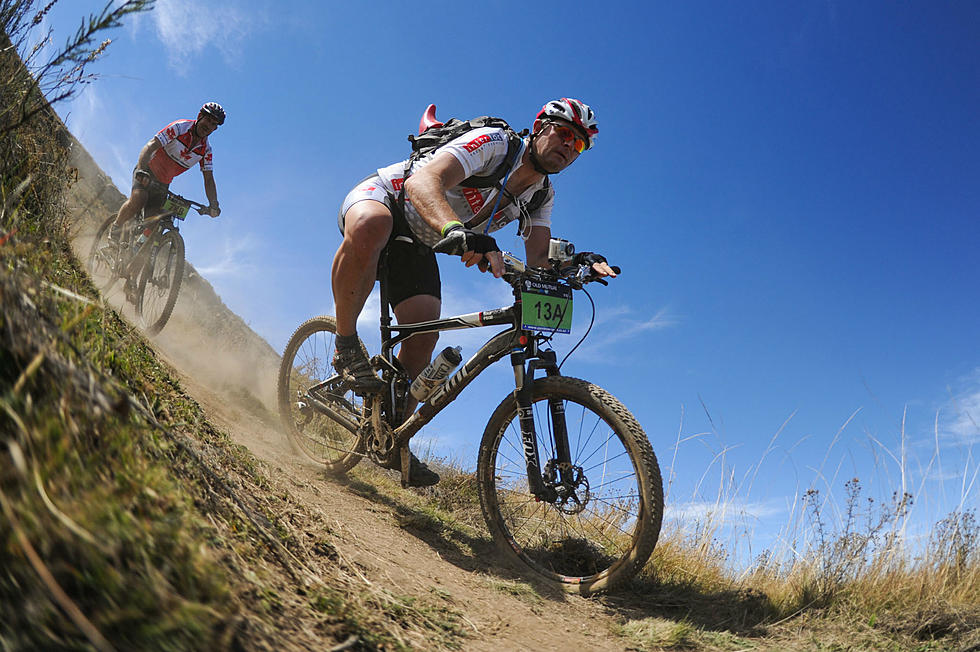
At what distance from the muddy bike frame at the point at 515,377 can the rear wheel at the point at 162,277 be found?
447cm

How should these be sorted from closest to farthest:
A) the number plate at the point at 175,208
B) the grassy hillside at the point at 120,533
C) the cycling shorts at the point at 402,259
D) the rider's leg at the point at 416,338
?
the grassy hillside at the point at 120,533
the cycling shorts at the point at 402,259
the rider's leg at the point at 416,338
the number plate at the point at 175,208

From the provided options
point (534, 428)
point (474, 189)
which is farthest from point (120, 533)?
point (474, 189)

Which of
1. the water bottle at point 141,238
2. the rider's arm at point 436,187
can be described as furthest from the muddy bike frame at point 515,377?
the water bottle at point 141,238

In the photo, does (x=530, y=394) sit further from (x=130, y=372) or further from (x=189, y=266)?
(x=189, y=266)

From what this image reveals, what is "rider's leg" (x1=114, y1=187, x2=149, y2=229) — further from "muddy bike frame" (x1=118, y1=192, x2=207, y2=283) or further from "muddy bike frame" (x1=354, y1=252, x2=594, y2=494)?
"muddy bike frame" (x1=354, y1=252, x2=594, y2=494)

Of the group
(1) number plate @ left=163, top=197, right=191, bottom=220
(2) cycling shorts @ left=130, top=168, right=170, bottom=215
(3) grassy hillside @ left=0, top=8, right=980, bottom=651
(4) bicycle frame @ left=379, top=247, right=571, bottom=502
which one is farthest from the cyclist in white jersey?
(2) cycling shorts @ left=130, top=168, right=170, bottom=215

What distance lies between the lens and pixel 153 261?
7.35m

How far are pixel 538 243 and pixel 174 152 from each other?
6.04m

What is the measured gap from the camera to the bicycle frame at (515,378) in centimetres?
327

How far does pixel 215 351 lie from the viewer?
32.0ft

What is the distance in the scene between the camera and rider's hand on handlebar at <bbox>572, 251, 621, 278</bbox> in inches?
134

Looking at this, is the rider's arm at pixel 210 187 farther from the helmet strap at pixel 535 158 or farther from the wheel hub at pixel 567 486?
the wheel hub at pixel 567 486

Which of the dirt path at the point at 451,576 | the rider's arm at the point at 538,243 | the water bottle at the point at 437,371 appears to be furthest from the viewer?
the rider's arm at the point at 538,243

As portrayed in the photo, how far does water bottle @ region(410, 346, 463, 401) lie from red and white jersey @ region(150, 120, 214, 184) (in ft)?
19.8
